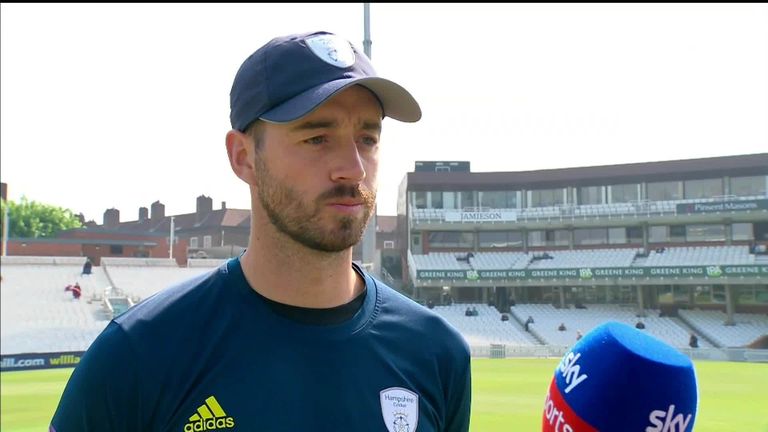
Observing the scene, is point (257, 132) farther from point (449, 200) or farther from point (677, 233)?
point (449, 200)

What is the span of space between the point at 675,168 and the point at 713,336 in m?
13.5

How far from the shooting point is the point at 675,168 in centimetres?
4600

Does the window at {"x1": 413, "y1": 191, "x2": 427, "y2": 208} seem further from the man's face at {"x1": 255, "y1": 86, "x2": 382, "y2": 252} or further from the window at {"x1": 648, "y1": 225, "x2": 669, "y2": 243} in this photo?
the man's face at {"x1": 255, "y1": 86, "x2": 382, "y2": 252}

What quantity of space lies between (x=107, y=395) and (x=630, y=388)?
4.96 ft

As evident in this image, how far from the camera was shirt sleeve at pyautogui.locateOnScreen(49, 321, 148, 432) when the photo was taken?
2.08 meters

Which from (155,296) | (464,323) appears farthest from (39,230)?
(155,296)

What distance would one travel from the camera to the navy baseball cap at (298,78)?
7.09 feet

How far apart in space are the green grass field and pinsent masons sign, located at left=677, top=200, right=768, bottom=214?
1333 centimetres

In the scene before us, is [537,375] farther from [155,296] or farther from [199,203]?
[199,203]

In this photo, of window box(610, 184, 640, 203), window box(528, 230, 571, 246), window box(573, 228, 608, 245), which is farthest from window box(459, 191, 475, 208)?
window box(610, 184, 640, 203)

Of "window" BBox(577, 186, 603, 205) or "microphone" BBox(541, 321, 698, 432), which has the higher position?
"window" BBox(577, 186, 603, 205)

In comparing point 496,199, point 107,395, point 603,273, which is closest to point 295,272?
point 107,395

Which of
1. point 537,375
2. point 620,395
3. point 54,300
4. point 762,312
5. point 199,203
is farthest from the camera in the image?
point 199,203

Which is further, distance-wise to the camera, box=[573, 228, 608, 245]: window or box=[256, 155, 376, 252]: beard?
box=[573, 228, 608, 245]: window
